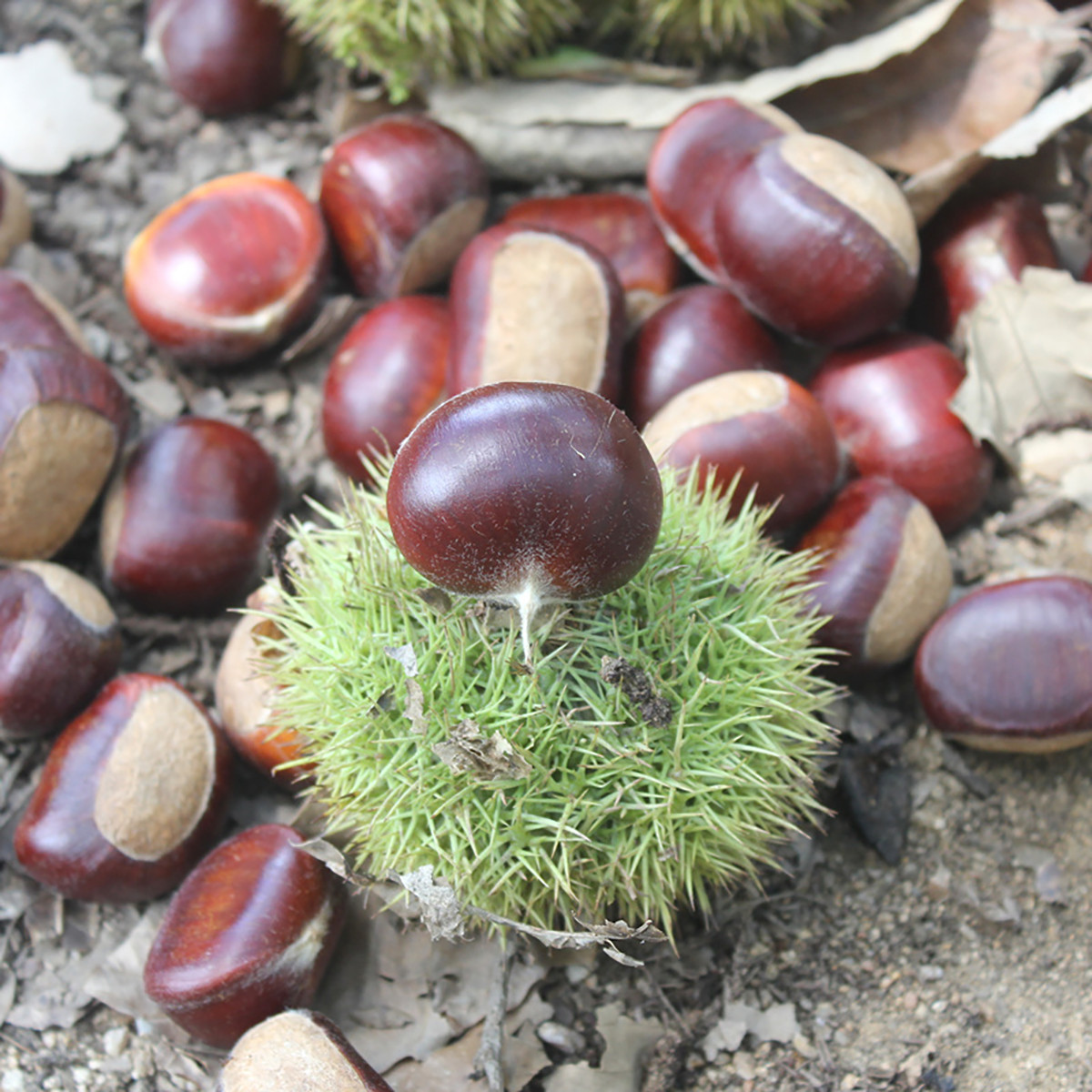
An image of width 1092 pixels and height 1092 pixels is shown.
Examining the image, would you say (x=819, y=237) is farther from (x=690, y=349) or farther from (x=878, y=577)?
(x=878, y=577)

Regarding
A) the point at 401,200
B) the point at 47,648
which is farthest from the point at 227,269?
the point at 47,648

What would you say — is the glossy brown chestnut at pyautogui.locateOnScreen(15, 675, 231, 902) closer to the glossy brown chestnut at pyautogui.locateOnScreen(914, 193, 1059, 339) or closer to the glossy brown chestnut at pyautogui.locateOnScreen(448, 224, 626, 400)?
the glossy brown chestnut at pyautogui.locateOnScreen(448, 224, 626, 400)

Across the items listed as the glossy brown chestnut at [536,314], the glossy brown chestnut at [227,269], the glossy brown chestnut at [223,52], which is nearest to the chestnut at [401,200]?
the glossy brown chestnut at [227,269]

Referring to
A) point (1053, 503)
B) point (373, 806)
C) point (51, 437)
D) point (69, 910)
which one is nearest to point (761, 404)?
point (1053, 503)

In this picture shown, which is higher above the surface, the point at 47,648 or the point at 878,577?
the point at 47,648

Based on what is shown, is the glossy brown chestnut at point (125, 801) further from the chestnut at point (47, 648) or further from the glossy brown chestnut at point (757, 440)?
the glossy brown chestnut at point (757, 440)

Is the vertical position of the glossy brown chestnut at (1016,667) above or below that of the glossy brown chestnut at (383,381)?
below
